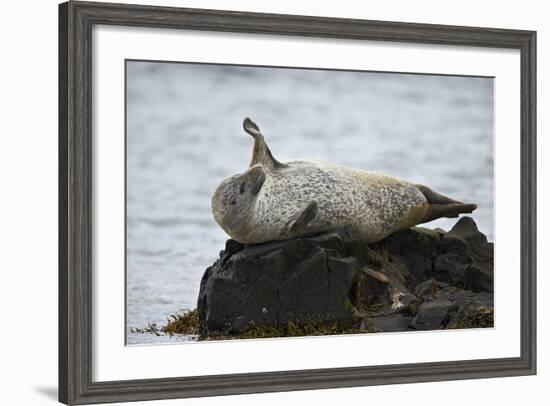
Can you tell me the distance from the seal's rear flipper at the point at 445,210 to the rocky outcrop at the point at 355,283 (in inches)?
2.8

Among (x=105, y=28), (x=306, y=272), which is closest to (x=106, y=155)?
(x=105, y=28)

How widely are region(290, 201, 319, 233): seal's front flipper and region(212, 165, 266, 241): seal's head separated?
0.27 m

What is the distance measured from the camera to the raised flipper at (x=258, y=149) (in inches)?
291

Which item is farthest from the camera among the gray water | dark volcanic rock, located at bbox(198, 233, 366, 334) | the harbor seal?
the harbor seal

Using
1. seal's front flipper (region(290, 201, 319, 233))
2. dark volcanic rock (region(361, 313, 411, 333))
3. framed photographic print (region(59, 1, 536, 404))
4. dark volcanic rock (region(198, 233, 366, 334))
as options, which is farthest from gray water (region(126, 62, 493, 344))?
dark volcanic rock (region(361, 313, 411, 333))

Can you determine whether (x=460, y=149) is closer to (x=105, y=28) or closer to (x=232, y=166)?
(x=232, y=166)

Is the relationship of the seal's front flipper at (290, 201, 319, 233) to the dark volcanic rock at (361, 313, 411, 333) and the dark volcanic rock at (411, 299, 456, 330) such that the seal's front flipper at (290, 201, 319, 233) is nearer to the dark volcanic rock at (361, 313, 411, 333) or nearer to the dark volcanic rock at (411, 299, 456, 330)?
the dark volcanic rock at (361, 313, 411, 333)

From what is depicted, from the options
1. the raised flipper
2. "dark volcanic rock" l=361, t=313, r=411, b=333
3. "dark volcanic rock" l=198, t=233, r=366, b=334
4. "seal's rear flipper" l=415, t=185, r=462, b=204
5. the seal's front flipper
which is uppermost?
the raised flipper

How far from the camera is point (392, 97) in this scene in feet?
25.6

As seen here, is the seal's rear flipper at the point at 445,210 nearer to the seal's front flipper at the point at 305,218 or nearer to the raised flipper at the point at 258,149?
the seal's front flipper at the point at 305,218

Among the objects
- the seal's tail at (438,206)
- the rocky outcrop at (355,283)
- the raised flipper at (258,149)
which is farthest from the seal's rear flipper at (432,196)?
the raised flipper at (258,149)

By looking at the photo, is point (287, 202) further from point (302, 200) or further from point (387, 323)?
point (387, 323)

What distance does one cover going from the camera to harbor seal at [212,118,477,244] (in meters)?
7.38

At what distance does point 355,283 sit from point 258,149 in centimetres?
99
